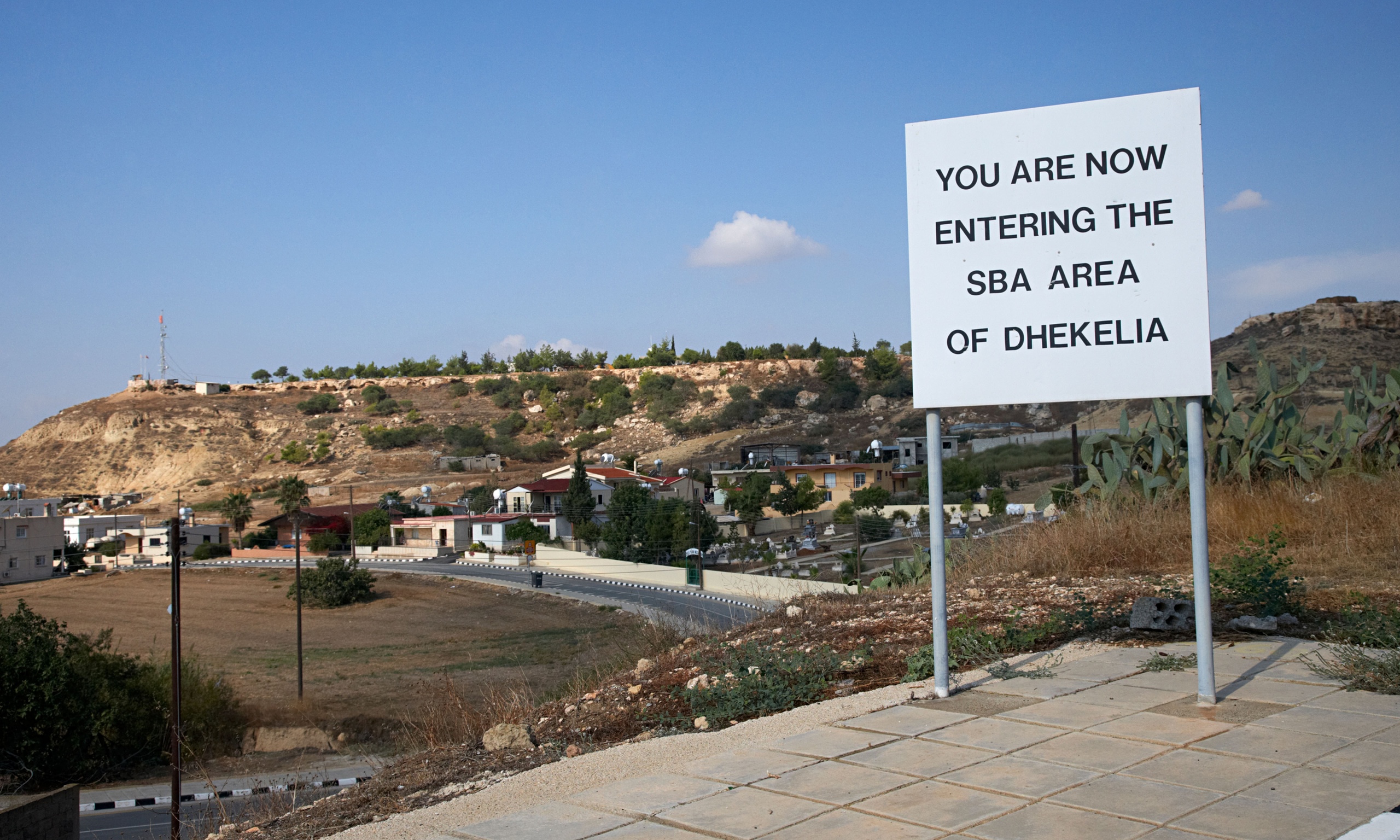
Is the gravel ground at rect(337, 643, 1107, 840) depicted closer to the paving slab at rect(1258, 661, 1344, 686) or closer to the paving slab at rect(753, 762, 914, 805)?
the paving slab at rect(753, 762, 914, 805)

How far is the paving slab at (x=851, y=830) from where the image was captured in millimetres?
3338

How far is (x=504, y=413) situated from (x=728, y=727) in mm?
108957

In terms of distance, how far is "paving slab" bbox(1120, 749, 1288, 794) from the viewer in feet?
12.0

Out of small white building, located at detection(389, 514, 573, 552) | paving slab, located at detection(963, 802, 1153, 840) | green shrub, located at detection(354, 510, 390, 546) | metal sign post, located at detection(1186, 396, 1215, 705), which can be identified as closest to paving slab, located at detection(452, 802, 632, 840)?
paving slab, located at detection(963, 802, 1153, 840)

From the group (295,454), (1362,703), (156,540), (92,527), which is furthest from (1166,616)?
(295,454)

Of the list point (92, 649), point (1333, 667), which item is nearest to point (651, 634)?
point (1333, 667)

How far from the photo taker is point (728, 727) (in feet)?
17.1

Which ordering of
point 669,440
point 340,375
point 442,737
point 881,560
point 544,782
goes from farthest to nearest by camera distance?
point 340,375 < point 669,440 < point 881,560 < point 442,737 < point 544,782

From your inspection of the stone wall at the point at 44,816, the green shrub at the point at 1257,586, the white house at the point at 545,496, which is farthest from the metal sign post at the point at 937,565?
the white house at the point at 545,496

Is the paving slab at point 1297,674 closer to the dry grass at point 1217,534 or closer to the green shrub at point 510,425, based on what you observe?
the dry grass at point 1217,534

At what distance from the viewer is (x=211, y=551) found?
68.4 m

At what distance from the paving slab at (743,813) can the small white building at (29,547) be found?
70715mm

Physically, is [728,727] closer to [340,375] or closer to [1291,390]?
[1291,390]

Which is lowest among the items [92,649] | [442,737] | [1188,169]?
[92,649]
